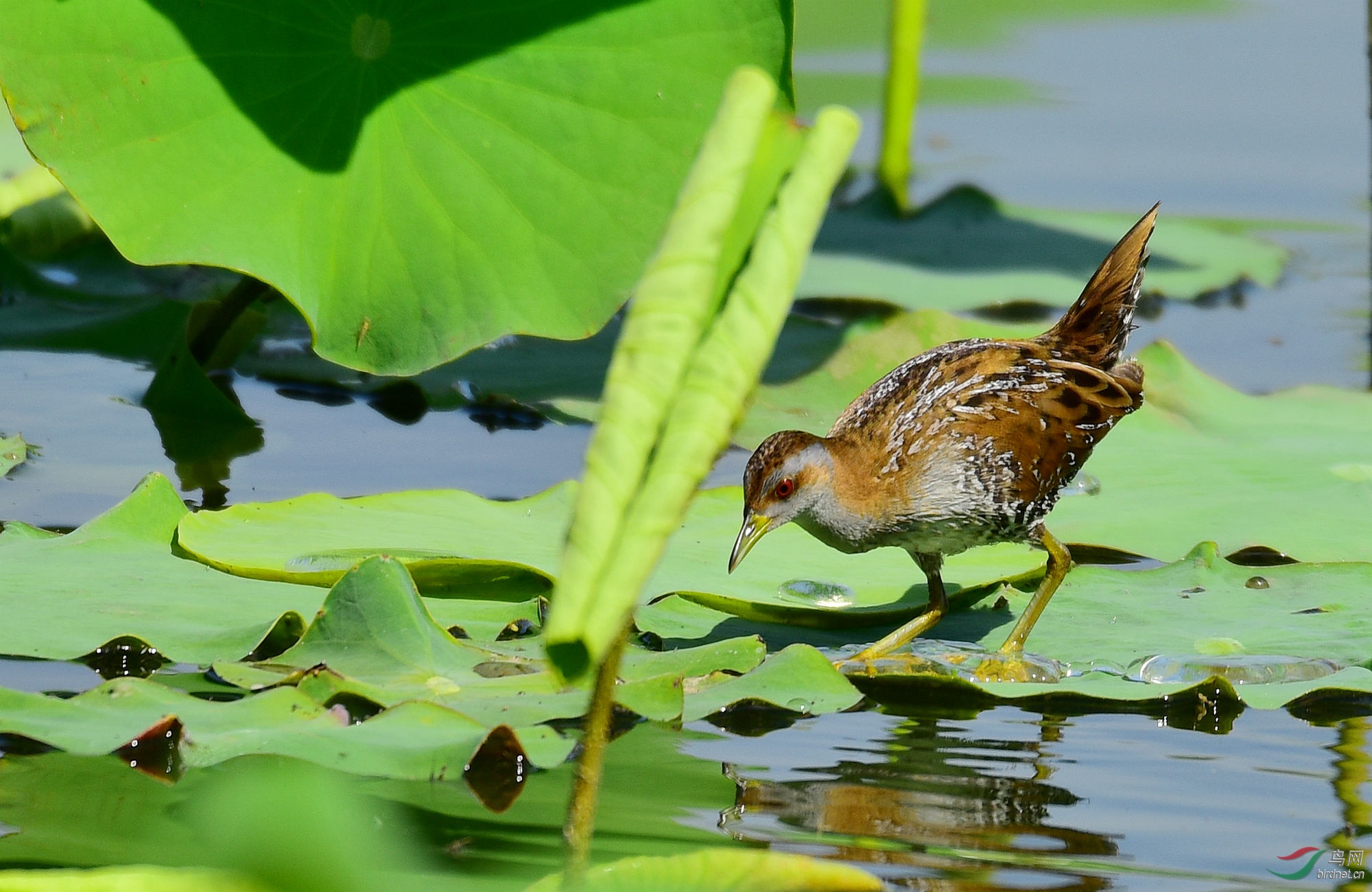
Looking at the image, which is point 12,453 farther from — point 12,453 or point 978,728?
point 978,728

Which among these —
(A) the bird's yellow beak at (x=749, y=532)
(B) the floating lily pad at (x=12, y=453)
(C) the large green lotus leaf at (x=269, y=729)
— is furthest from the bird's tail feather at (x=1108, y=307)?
(B) the floating lily pad at (x=12, y=453)

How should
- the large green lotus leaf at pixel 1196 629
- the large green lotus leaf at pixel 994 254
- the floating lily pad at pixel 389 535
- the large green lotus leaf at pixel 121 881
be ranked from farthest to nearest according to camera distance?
the large green lotus leaf at pixel 994 254 → the floating lily pad at pixel 389 535 → the large green lotus leaf at pixel 1196 629 → the large green lotus leaf at pixel 121 881

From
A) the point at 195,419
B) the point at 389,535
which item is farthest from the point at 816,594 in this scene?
the point at 195,419

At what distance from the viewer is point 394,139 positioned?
3.85 m

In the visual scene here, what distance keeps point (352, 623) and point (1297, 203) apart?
733 centimetres

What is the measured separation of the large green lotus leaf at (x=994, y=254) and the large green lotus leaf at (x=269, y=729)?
4368 millimetres

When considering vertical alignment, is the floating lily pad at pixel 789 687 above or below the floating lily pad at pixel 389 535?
below

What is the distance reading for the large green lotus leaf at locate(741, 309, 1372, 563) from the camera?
156 inches

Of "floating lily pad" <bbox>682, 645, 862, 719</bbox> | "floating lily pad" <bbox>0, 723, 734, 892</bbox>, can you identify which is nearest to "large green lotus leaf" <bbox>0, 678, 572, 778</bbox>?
"floating lily pad" <bbox>0, 723, 734, 892</bbox>

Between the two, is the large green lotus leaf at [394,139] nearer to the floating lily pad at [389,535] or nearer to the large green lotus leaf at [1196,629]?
the floating lily pad at [389,535]

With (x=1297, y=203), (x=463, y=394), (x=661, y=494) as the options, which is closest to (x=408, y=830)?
(x=661, y=494)

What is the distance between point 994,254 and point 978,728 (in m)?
4.73

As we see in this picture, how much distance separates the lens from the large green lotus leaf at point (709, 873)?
1.29 m

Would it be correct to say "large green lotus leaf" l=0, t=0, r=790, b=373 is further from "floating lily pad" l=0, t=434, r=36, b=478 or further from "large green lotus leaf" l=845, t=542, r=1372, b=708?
"large green lotus leaf" l=845, t=542, r=1372, b=708
